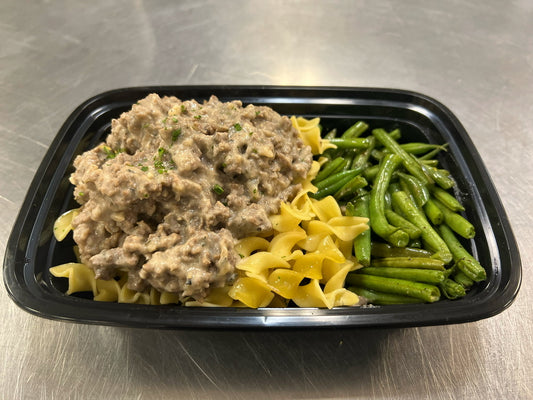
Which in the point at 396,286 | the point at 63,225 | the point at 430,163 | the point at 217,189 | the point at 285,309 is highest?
the point at 217,189

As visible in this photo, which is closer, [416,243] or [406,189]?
[416,243]

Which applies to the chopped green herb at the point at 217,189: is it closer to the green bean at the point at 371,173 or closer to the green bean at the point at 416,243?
the green bean at the point at 371,173

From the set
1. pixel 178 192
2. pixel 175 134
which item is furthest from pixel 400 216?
pixel 175 134

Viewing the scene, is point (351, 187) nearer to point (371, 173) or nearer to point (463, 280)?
point (371, 173)

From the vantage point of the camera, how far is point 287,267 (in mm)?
→ 2795

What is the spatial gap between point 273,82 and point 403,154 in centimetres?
264

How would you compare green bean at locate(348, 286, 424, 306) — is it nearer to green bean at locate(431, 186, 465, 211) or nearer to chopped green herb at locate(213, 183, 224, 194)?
green bean at locate(431, 186, 465, 211)

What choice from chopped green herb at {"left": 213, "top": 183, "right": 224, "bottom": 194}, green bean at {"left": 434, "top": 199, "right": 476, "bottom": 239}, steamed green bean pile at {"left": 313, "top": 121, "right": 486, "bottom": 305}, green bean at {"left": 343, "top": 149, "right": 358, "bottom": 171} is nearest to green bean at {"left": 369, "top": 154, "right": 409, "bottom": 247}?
steamed green bean pile at {"left": 313, "top": 121, "right": 486, "bottom": 305}

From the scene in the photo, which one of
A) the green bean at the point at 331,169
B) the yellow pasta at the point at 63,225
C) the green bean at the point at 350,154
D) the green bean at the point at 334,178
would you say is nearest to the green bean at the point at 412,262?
the green bean at the point at 334,178

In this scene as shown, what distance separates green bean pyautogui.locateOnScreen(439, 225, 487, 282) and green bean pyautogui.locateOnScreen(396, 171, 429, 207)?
0.26 m

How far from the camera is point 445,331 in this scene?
9.93 ft

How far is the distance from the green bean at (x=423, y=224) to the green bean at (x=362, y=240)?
0.88 feet

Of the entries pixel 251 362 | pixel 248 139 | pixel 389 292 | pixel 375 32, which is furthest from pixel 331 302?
pixel 375 32

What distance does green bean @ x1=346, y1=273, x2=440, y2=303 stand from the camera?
2576 millimetres
